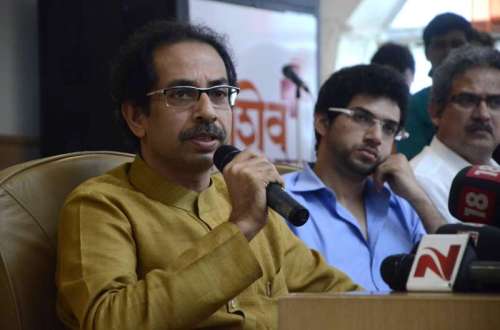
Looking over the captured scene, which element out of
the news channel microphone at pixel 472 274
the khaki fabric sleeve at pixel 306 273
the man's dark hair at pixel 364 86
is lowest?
the khaki fabric sleeve at pixel 306 273

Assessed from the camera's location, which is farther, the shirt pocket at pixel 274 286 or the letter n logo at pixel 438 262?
the shirt pocket at pixel 274 286

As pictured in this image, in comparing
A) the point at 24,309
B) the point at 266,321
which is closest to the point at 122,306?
the point at 24,309

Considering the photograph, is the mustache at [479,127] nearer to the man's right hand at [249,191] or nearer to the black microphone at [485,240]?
the man's right hand at [249,191]

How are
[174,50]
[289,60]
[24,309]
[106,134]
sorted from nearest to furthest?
[24,309] < [174,50] < [106,134] < [289,60]

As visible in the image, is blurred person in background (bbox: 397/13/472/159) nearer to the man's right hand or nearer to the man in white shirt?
the man in white shirt

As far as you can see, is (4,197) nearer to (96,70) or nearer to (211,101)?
(211,101)

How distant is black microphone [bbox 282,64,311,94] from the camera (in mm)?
4676

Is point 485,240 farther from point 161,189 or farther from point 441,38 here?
point 441,38

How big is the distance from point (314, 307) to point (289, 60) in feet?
12.5

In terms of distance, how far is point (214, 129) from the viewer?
5.98 feet

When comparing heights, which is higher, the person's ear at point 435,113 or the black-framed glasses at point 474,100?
the black-framed glasses at point 474,100

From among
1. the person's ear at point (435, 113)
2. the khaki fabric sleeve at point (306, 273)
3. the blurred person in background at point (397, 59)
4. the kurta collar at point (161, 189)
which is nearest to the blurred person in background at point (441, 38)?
the blurred person in background at point (397, 59)

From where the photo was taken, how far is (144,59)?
1925 millimetres

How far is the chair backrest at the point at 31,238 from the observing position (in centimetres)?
167
